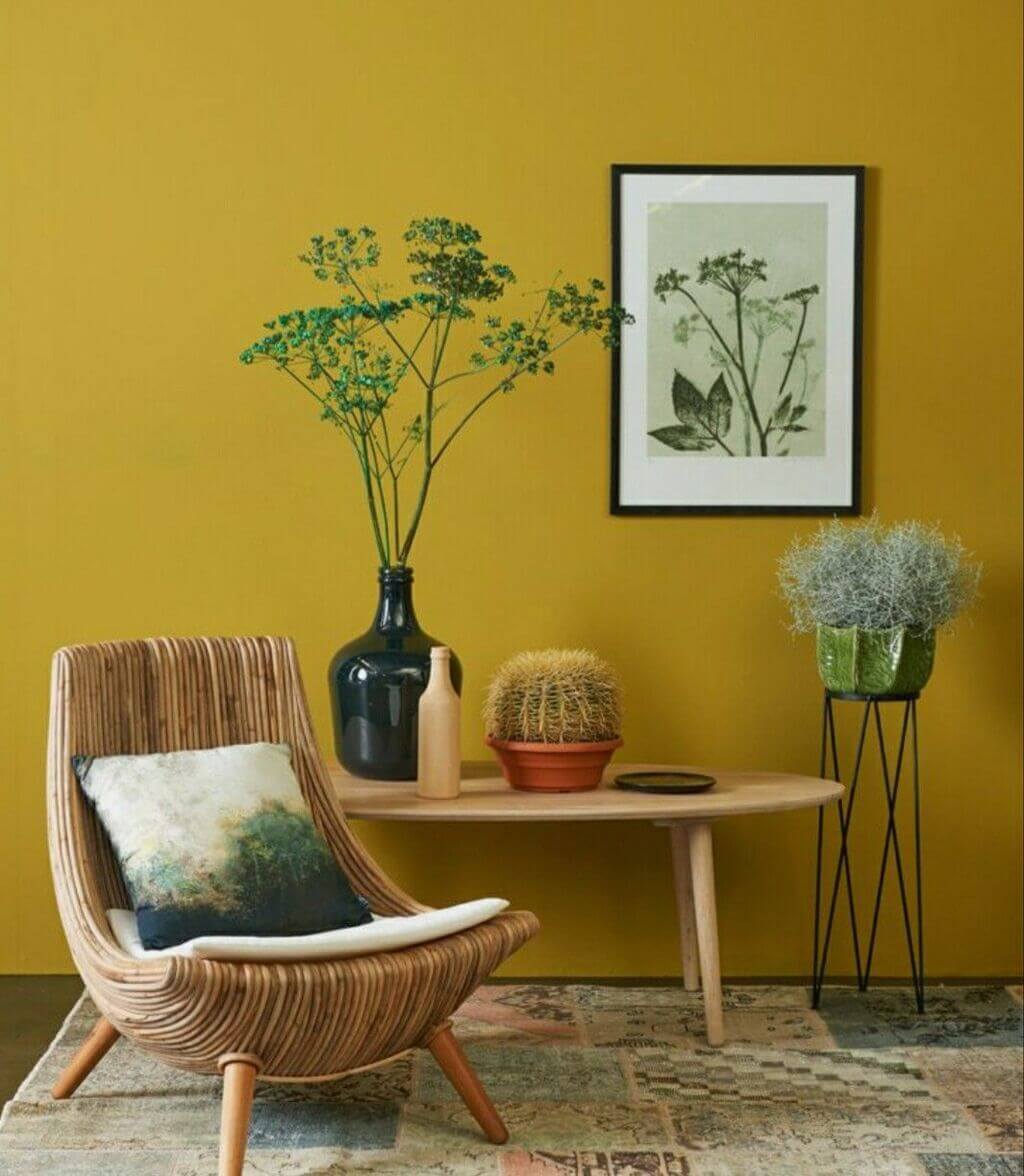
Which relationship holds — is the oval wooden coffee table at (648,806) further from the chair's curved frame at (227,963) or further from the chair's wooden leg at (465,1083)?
the chair's wooden leg at (465,1083)

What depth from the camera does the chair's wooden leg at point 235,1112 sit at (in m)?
2.47

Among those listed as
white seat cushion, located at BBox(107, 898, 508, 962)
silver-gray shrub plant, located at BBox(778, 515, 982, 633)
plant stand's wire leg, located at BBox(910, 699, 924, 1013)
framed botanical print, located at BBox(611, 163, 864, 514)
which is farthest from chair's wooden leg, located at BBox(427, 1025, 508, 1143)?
framed botanical print, located at BBox(611, 163, 864, 514)

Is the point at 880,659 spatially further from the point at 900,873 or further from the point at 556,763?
the point at 556,763

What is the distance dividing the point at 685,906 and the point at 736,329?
1.32 meters

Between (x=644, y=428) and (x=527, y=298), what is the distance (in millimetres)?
403

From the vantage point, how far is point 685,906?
11.8 ft

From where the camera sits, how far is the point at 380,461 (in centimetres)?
371

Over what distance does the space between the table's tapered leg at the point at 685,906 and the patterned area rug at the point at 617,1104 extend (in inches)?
5.2

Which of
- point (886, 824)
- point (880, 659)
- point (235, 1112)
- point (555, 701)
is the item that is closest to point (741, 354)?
point (880, 659)

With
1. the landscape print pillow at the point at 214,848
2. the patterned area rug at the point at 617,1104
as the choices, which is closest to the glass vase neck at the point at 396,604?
the landscape print pillow at the point at 214,848

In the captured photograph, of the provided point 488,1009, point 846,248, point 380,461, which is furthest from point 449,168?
point 488,1009

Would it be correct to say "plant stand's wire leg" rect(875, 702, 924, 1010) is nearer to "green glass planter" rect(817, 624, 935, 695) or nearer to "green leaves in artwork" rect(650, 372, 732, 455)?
"green glass planter" rect(817, 624, 935, 695)

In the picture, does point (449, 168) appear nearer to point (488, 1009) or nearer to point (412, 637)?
point (412, 637)

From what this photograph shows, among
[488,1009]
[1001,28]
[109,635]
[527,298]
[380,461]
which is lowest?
[488,1009]
